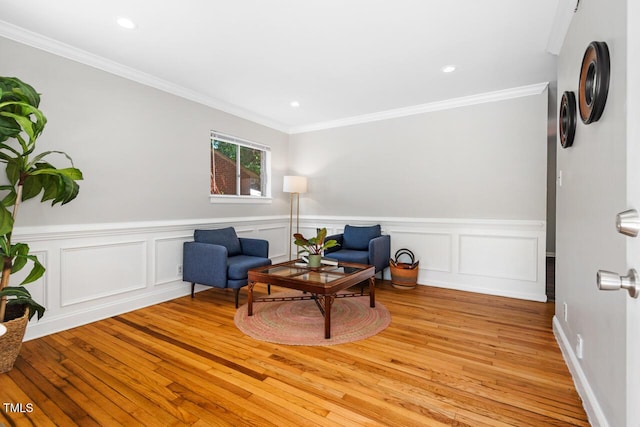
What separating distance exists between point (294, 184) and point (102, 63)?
8.88 feet

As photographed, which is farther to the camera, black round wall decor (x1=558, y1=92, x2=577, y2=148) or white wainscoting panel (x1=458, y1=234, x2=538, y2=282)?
white wainscoting panel (x1=458, y1=234, x2=538, y2=282)

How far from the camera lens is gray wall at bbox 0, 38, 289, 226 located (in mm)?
2592

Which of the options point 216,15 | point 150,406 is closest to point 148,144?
point 216,15

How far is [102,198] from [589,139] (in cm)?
377

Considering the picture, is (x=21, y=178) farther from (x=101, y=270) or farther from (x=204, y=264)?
(x=204, y=264)

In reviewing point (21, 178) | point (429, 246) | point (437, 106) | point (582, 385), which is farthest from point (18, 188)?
point (437, 106)

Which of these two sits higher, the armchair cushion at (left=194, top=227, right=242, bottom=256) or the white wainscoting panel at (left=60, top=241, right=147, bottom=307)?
the armchair cushion at (left=194, top=227, right=242, bottom=256)

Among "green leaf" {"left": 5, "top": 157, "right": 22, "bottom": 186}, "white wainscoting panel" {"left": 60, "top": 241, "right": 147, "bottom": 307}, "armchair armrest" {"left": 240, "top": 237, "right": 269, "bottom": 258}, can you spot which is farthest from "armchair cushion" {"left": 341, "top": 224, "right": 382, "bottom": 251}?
"green leaf" {"left": 5, "top": 157, "right": 22, "bottom": 186}

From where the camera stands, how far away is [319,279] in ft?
9.08

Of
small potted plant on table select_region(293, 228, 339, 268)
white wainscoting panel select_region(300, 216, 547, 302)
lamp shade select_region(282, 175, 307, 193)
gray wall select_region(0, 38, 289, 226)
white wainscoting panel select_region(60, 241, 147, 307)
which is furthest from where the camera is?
lamp shade select_region(282, 175, 307, 193)

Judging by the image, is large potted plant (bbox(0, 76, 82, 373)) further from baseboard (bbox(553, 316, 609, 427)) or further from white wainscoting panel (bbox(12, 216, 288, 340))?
baseboard (bbox(553, 316, 609, 427))

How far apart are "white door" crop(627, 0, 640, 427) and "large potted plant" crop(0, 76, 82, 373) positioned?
106 inches

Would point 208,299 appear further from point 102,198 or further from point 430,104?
point 430,104

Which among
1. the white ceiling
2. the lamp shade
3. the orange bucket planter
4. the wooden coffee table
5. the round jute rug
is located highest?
the white ceiling
